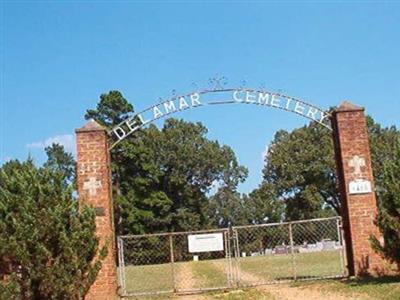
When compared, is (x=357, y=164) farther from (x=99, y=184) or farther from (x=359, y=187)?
(x=99, y=184)

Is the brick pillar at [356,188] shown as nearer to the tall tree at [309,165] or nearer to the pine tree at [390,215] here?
the pine tree at [390,215]

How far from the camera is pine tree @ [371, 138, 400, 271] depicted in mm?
13117

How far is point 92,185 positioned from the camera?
48.3 feet

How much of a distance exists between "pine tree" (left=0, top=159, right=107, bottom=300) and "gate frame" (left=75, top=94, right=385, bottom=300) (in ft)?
7.14

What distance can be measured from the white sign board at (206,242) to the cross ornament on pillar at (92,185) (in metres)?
2.49

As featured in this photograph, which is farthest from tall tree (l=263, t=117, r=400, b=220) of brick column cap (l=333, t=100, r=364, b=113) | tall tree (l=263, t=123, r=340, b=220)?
brick column cap (l=333, t=100, r=364, b=113)

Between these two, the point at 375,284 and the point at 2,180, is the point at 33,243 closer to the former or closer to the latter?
the point at 2,180

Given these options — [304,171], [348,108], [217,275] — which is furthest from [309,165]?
[348,108]

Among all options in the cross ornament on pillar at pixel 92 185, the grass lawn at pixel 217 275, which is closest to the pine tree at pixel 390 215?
the grass lawn at pixel 217 275

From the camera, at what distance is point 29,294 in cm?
1195

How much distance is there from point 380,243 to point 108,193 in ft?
20.8

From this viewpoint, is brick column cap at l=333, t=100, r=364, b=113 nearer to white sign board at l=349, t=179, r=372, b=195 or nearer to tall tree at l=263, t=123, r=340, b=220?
white sign board at l=349, t=179, r=372, b=195

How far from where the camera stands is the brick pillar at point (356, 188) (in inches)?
581

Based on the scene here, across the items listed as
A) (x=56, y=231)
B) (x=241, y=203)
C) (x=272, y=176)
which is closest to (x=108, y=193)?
(x=56, y=231)
